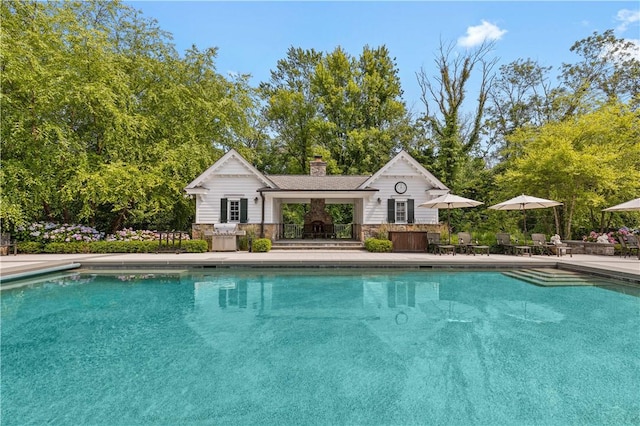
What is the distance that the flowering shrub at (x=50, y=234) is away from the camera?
14.9 meters

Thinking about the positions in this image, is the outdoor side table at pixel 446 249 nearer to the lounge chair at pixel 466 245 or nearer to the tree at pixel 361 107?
the lounge chair at pixel 466 245

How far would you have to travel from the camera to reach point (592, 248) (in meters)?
14.8

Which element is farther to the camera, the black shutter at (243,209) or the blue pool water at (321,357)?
the black shutter at (243,209)

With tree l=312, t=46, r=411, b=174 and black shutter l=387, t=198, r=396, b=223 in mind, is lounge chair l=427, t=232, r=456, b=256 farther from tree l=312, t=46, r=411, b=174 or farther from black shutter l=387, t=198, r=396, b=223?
tree l=312, t=46, r=411, b=174

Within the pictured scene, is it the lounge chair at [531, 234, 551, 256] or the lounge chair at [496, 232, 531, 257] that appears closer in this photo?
the lounge chair at [496, 232, 531, 257]

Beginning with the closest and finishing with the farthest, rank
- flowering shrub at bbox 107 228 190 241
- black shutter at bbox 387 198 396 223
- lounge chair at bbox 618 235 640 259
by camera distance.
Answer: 1. lounge chair at bbox 618 235 640 259
2. flowering shrub at bbox 107 228 190 241
3. black shutter at bbox 387 198 396 223

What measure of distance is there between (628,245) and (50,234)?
2604 cm

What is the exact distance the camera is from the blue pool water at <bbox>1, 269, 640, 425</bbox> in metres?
3.27

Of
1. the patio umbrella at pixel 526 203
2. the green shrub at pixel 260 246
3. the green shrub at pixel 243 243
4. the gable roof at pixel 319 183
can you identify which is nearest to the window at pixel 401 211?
the gable roof at pixel 319 183

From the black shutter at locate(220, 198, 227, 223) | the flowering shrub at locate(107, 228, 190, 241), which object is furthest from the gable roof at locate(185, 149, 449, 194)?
the flowering shrub at locate(107, 228, 190, 241)

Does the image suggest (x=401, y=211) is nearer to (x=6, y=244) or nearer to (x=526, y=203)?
(x=526, y=203)

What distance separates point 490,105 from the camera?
28766 millimetres

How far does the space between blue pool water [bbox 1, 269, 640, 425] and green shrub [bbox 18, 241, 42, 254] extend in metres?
8.41

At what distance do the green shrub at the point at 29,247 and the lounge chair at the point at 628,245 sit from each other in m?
26.0
